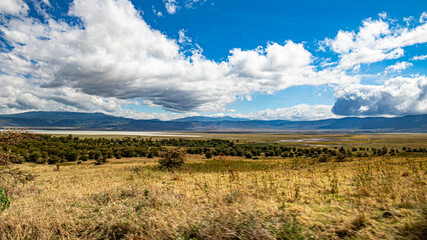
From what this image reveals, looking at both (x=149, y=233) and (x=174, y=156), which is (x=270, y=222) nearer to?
(x=149, y=233)

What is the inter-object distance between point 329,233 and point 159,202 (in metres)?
4.65

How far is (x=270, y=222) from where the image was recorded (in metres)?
4.59

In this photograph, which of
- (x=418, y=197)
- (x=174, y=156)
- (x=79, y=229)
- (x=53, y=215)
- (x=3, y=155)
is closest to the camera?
(x=418, y=197)

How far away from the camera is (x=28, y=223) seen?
5809mm

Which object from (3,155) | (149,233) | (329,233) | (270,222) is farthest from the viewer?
(3,155)

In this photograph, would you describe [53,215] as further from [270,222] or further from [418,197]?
[418,197]

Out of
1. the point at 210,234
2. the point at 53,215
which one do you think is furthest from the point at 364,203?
the point at 53,215

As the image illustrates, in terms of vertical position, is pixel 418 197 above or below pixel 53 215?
above

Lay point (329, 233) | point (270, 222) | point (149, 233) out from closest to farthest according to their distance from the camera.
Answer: point (329, 233), point (270, 222), point (149, 233)

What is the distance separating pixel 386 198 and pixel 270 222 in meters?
3.73

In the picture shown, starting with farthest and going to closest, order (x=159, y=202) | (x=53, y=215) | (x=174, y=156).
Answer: (x=174, y=156) < (x=159, y=202) < (x=53, y=215)

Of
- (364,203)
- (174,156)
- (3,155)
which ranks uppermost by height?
(3,155)

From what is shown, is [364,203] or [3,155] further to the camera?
[3,155]

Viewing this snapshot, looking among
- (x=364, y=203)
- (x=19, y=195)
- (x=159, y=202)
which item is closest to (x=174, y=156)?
(x=19, y=195)
